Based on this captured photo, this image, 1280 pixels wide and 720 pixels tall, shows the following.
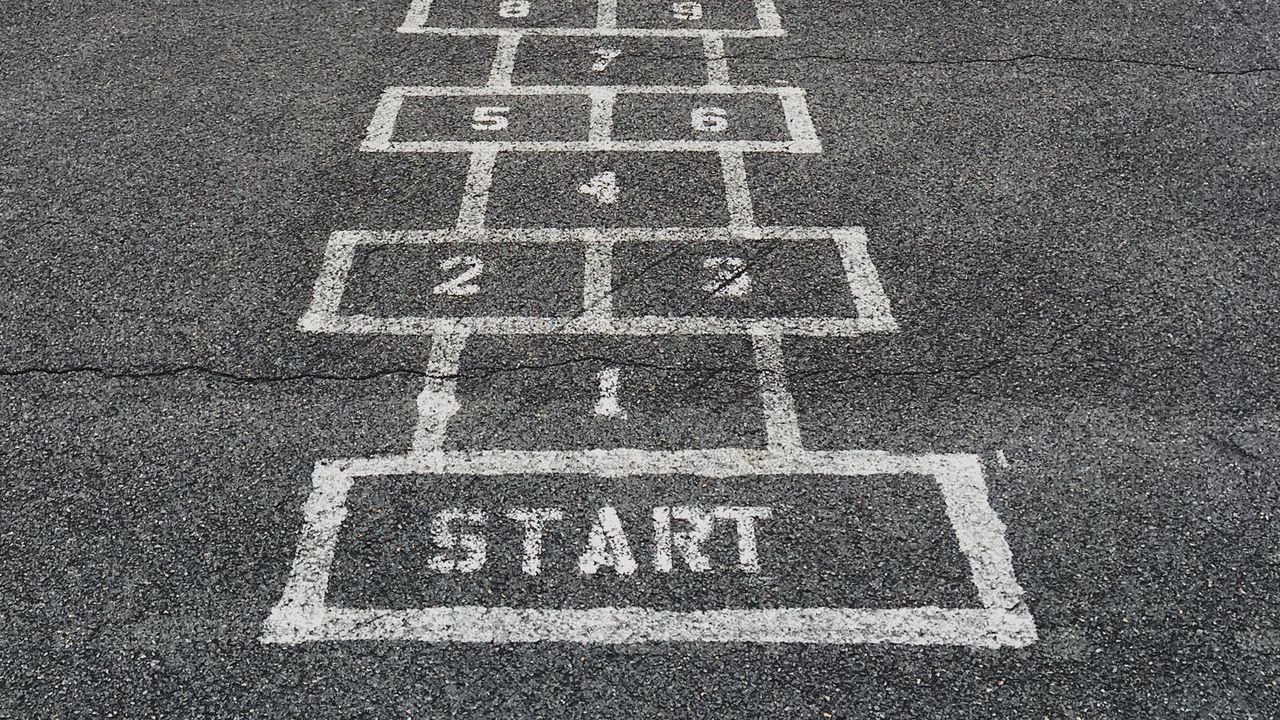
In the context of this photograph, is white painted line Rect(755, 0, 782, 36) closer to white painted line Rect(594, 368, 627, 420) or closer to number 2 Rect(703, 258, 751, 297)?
number 2 Rect(703, 258, 751, 297)

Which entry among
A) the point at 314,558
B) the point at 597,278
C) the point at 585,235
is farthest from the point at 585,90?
the point at 314,558

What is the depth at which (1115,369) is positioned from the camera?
500 cm

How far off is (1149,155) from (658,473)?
12.4 feet

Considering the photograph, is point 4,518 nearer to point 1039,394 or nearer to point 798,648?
point 798,648

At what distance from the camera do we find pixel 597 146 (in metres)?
6.57

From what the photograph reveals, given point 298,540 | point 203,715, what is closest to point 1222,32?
point 298,540

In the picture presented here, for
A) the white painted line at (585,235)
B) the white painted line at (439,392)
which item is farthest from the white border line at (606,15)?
the white painted line at (439,392)

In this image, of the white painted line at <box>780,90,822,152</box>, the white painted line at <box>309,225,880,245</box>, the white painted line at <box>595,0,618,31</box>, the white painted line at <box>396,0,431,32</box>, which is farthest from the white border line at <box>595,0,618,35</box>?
the white painted line at <box>309,225,880,245</box>

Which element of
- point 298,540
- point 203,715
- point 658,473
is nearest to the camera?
point 203,715

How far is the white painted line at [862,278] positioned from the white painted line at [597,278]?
3.61 feet

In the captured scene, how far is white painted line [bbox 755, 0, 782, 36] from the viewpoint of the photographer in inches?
314

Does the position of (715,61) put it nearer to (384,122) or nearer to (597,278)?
(384,122)

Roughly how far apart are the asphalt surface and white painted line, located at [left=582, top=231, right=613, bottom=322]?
0.08 meters

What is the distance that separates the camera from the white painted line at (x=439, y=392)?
15.1 ft
